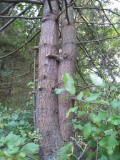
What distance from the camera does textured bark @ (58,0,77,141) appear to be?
5.79 feet

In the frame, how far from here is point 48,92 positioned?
191 cm

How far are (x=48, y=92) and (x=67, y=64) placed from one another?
55 cm

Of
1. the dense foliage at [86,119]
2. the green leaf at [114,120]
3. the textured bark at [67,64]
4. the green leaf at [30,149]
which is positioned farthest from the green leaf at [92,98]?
the textured bark at [67,64]

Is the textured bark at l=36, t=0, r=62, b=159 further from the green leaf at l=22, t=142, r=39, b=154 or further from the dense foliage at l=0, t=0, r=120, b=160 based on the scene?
the green leaf at l=22, t=142, r=39, b=154

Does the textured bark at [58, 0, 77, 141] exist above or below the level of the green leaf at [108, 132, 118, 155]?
above

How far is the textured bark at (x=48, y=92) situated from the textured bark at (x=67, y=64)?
71mm

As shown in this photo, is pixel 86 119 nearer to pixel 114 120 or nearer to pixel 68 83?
pixel 114 120

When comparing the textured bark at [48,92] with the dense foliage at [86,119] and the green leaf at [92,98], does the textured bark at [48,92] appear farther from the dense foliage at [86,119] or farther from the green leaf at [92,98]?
the green leaf at [92,98]

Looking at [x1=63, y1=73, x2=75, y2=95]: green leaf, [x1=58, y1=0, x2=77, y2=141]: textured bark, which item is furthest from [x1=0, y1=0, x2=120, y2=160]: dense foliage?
[x1=58, y1=0, x2=77, y2=141]: textured bark

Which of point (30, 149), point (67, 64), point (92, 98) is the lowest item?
point (30, 149)

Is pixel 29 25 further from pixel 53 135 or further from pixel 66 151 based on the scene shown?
pixel 66 151

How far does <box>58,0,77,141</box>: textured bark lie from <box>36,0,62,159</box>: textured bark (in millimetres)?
71

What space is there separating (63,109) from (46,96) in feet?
0.97

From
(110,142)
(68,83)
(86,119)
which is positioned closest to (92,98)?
(68,83)
